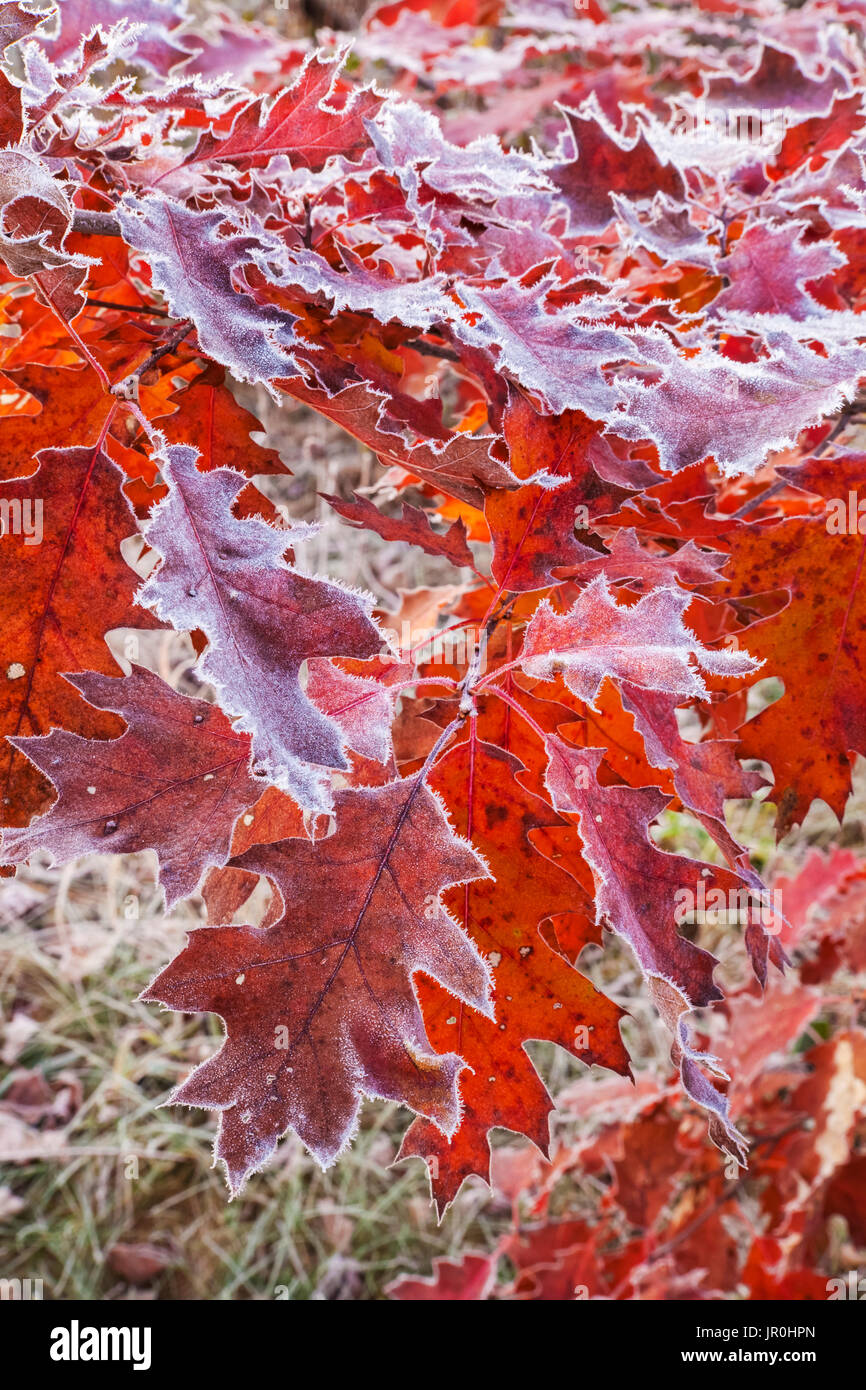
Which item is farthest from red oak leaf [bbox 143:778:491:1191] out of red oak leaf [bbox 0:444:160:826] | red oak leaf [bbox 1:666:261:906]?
red oak leaf [bbox 0:444:160:826]

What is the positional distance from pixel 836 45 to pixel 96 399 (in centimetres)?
85

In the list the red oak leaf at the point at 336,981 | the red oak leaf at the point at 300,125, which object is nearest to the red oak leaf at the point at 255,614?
the red oak leaf at the point at 336,981

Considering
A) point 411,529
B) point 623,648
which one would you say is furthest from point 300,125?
point 623,648

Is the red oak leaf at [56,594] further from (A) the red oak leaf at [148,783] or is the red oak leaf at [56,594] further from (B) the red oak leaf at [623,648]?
(B) the red oak leaf at [623,648]

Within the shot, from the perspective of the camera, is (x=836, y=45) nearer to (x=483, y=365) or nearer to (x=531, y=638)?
(x=483, y=365)

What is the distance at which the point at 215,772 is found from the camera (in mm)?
561

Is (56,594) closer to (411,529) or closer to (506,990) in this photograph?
(411,529)

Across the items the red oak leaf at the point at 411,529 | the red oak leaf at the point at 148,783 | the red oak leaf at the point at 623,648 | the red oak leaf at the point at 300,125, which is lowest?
the red oak leaf at the point at 148,783

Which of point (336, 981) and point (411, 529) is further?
point (411, 529)

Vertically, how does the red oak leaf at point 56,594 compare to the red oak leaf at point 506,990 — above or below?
above

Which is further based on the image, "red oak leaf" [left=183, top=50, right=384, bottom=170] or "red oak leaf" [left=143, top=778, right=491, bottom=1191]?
"red oak leaf" [left=183, top=50, right=384, bottom=170]

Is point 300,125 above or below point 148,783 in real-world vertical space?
above

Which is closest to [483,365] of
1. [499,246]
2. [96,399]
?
[499,246]

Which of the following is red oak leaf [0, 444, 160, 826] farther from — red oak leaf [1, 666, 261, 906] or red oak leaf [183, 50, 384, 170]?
red oak leaf [183, 50, 384, 170]
